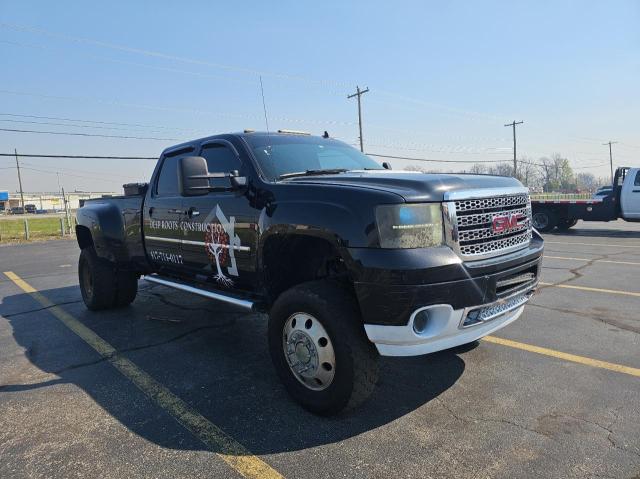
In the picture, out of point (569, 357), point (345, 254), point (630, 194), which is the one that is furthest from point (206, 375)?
point (630, 194)

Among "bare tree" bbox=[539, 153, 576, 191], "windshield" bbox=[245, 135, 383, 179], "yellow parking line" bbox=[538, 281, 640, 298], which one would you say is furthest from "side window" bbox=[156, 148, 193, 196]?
"bare tree" bbox=[539, 153, 576, 191]

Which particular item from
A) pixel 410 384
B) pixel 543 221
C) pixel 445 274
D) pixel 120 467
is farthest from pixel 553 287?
pixel 543 221

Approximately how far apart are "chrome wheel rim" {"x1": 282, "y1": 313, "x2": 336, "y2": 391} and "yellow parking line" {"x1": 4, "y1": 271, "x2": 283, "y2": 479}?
2.02 feet

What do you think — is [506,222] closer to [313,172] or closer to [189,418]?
[313,172]

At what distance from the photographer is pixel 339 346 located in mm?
2816

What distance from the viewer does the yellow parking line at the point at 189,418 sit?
2486 mm

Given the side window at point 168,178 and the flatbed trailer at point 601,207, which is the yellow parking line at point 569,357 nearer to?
the side window at point 168,178

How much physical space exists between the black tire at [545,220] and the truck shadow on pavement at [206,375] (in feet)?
44.9

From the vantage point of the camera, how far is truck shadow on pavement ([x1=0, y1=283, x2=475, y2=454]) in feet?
9.49

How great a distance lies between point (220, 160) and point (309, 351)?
6.83ft

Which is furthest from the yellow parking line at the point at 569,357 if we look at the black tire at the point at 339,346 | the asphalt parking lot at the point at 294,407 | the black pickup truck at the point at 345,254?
the black tire at the point at 339,346

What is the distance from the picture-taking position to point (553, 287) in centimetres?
666

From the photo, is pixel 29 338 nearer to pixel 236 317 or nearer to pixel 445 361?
pixel 236 317

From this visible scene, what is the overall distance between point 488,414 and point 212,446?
5.64 ft
